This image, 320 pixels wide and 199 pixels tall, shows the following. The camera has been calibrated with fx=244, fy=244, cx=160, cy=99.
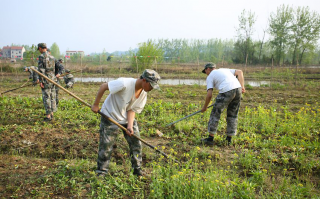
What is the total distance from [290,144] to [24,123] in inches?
228

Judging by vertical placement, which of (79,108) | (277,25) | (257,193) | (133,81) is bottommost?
(257,193)

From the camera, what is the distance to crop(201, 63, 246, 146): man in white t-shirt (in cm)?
442

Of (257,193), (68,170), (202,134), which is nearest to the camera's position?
(257,193)

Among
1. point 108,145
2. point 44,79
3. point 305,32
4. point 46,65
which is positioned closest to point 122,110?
point 108,145

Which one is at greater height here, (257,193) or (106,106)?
(106,106)

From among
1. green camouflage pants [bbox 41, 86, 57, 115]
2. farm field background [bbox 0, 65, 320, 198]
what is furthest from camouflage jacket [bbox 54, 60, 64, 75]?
farm field background [bbox 0, 65, 320, 198]

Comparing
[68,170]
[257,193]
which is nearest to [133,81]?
[68,170]

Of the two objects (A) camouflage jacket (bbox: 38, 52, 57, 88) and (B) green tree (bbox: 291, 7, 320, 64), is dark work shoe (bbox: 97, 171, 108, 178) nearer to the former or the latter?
(A) camouflage jacket (bbox: 38, 52, 57, 88)

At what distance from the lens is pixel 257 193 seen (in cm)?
312

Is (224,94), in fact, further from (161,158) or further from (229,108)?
(161,158)

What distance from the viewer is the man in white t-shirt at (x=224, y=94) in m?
4.42

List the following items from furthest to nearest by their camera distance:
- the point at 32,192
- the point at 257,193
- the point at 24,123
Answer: the point at 24,123 < the point at 257,193 < the point at 32,192

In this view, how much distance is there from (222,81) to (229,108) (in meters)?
0.58

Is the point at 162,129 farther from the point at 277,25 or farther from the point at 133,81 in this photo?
the point at 277,25
